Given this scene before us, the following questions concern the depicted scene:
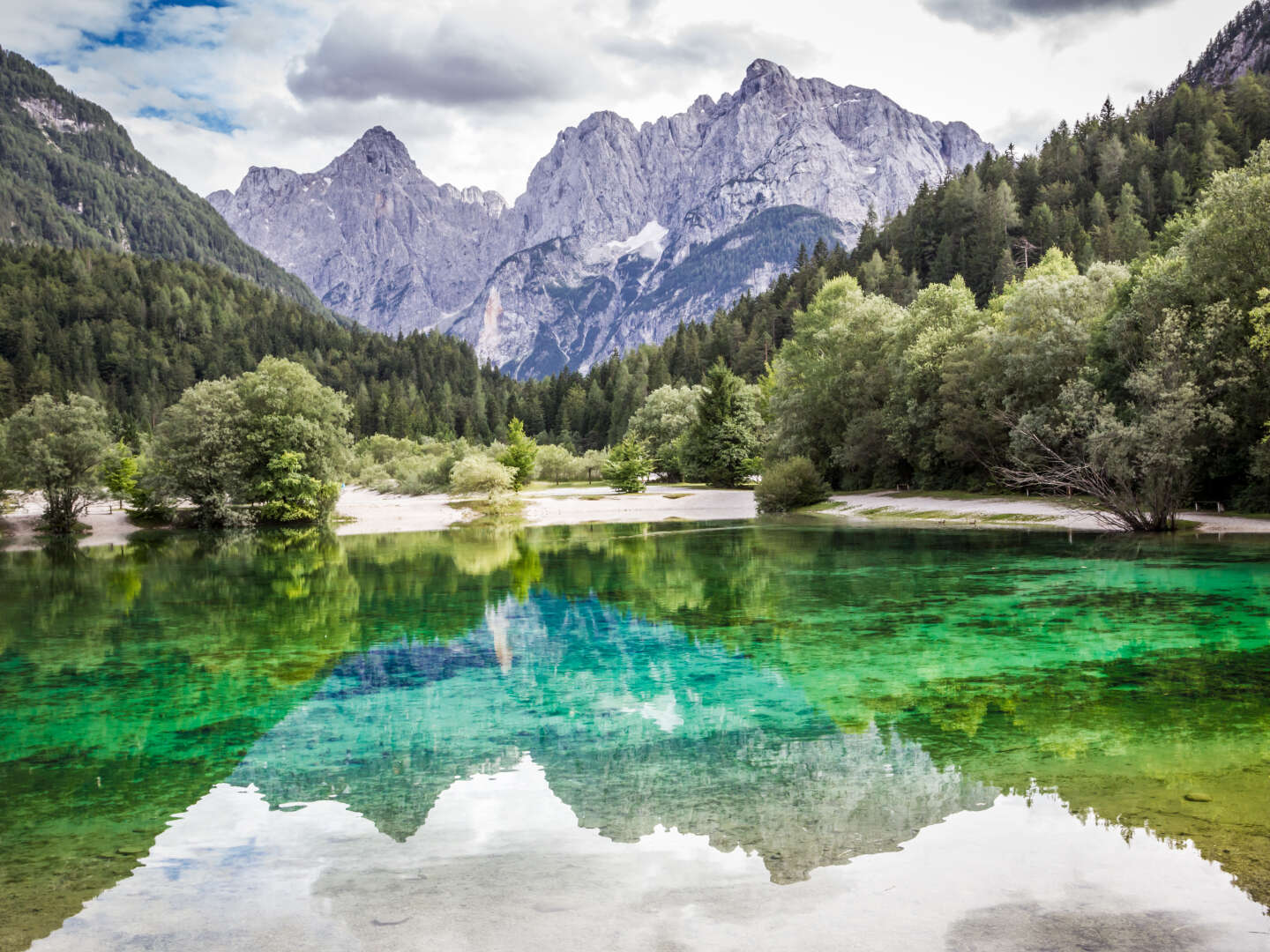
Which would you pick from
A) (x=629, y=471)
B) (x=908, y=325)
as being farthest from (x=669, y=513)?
(x=908, y=325)

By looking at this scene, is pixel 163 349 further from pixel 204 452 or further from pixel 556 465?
pixel 204 452

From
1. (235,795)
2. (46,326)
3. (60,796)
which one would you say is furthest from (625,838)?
(46,326)

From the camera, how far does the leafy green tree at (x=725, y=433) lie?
83.9 meters

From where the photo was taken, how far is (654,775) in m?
9.27

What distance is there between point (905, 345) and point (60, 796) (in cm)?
5581

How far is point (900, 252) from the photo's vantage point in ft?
429

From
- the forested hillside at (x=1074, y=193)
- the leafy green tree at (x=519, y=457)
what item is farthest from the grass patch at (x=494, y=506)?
the forested hillside at (x=1074, y=193)

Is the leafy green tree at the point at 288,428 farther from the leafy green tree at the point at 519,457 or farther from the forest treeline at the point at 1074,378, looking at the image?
the forest treeline at the point at 1074,378

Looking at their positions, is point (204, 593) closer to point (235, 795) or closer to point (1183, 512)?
point (235, 795)

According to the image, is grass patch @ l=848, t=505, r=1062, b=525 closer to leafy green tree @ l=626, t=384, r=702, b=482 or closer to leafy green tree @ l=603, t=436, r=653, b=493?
leafy green tree @ l=603, t=436, r=653, b=493

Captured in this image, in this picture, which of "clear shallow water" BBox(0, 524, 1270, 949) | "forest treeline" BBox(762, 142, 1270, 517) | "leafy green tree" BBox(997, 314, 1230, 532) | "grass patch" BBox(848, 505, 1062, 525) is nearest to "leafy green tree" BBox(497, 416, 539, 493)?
"forest treeline" BBox(762, 142, 1270, 517)

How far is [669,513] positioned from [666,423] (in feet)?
141

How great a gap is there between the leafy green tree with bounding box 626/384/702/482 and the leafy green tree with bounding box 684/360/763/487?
11789 mm

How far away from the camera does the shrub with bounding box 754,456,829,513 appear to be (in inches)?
2248
